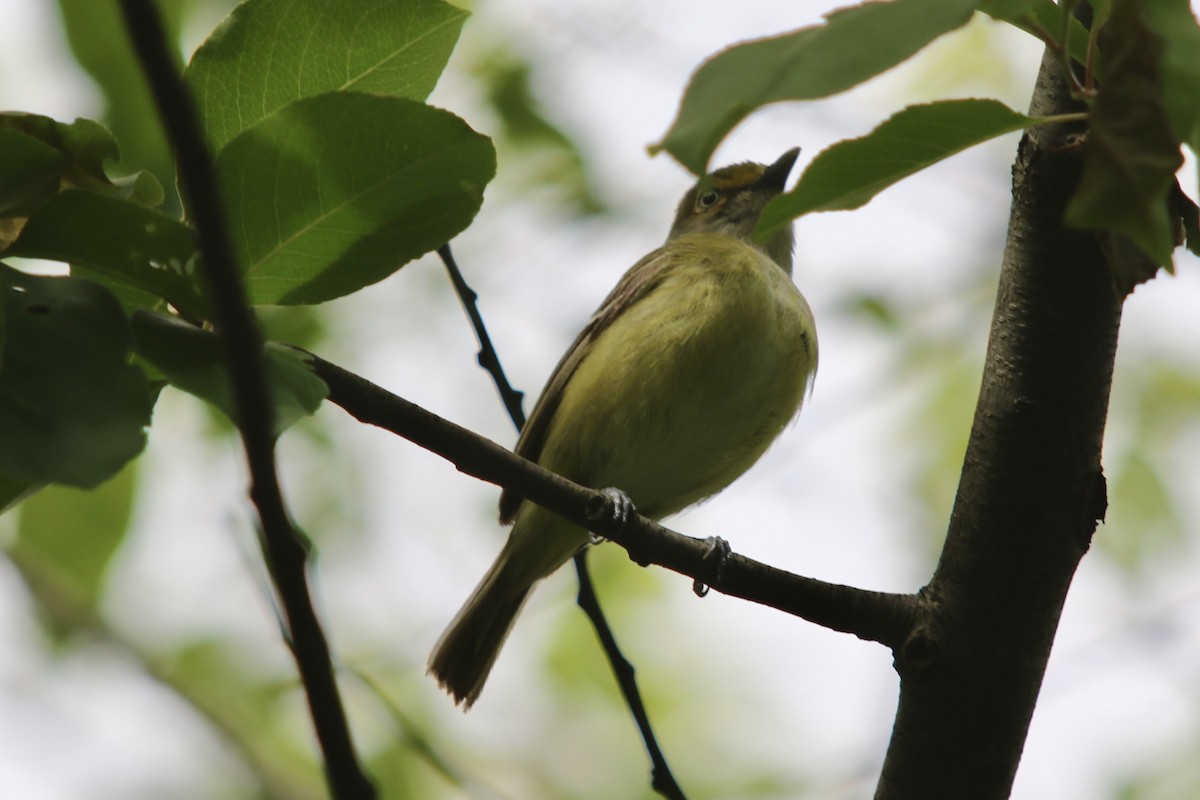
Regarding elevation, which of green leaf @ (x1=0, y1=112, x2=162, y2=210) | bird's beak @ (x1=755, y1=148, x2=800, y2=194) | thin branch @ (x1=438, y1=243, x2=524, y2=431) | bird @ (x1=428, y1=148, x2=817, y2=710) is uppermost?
bird's beak @ (x1=755, y1=148, x2=800, y2=194)

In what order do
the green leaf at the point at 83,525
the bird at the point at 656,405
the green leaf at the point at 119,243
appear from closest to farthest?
the green leaf at the point at 119,243, the bird at the point at 656,405, the green leaf at the point at 83,525

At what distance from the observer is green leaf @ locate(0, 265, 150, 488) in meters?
1.90

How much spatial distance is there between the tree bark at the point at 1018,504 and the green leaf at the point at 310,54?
1361 mm

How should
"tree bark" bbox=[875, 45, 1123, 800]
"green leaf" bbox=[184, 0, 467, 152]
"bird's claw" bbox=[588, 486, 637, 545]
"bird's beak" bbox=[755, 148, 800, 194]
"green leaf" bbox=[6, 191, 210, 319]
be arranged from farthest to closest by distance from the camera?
"bird's beak" bbox=[755, 148, 800, 194] → "bird's claw" bbox=[588, 486, 637, 545] → "tree bark" bbox=[875, 45, 1123, 800] → "green leaf" bbox=[184, 0, 467, 152] → "green leaf" bbox=[6, 191, 210, 319]

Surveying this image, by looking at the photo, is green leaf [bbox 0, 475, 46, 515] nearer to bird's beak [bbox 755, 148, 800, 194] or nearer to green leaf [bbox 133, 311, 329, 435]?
green leaf [bbox 133, 311, 329, 435]

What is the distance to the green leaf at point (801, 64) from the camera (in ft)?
5.57

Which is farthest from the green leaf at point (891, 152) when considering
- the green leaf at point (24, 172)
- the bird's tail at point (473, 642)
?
the bird's tail at point (473, 642)

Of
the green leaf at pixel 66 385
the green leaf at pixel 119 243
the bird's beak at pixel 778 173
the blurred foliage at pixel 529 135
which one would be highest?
the bird's beak at pixel 778 173

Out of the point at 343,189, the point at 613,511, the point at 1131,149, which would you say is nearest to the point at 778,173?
the point at 613,511

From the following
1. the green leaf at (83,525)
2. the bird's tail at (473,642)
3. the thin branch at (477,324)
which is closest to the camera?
the thin branch at (477,324)

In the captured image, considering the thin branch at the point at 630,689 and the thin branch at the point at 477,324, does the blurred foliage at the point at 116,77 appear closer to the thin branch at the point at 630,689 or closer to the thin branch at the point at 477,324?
the thin branch at the point at 477,324

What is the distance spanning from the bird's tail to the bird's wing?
49 cm

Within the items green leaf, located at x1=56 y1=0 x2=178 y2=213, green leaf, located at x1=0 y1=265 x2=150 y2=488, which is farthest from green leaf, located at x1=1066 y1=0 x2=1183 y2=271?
green leaf, located at x1=56 y1=0 x2=178 y2=213

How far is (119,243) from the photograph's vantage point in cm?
213
